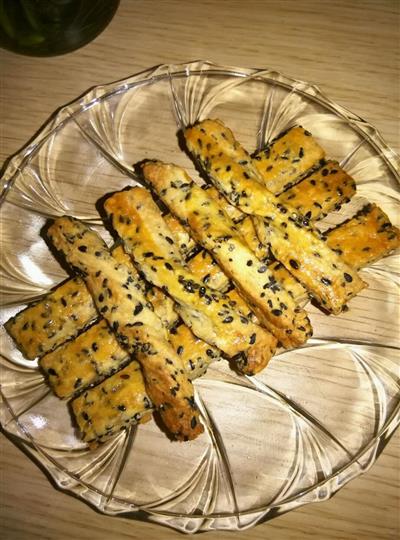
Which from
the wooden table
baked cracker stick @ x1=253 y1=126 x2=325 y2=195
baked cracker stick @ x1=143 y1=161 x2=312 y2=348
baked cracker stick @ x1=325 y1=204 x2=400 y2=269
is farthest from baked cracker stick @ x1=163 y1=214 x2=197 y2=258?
the wooden table

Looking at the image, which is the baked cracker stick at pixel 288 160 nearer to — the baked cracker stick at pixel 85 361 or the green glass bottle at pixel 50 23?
the baked cracker stick at pixel 85 361

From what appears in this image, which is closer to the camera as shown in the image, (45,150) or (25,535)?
(25,535)

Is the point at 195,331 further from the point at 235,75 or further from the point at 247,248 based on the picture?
the point at 235,75

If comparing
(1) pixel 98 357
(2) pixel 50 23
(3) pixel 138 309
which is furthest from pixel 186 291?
(2) pixel 50 23

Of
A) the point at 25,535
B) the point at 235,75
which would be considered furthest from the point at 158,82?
the point at 25,535

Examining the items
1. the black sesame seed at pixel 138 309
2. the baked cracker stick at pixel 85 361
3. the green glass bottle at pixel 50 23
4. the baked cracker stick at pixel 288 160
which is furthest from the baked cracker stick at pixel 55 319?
the green glass bottle at pixel 50 23

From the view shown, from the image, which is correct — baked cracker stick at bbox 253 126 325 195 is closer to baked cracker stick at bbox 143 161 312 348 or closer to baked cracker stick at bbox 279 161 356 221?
baked cracker stick at bbox 279 161 356 221
